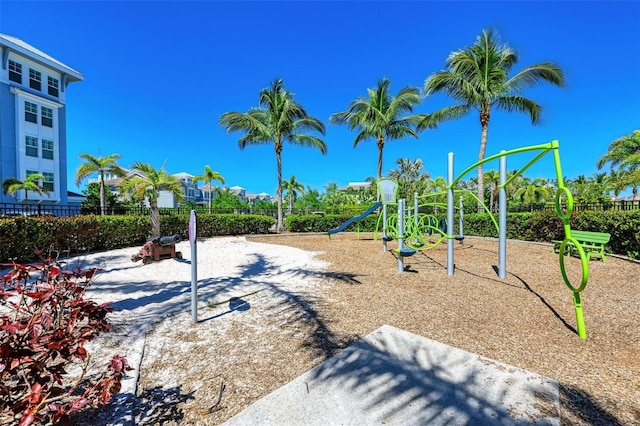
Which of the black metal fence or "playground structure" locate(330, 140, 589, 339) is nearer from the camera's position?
"playground structure" locate(330, 140, 589, 339)


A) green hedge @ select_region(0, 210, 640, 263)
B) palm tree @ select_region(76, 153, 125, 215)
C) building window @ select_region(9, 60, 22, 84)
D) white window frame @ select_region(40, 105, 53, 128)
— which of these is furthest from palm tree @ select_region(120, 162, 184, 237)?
building window @ select_region(9, 60, 22, 84)

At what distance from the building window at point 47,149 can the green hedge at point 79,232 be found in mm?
15694

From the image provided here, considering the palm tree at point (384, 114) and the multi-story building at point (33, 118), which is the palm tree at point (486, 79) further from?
the multi-story building at point (33, 118)

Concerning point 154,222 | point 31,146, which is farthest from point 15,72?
point 154,222

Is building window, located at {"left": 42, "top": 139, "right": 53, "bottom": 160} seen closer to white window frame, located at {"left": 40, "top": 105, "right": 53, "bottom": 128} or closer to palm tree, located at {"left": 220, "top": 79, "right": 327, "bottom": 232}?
white window frame, located at {"left": 40, "top": 105, "right": 53, "bottom": 128}

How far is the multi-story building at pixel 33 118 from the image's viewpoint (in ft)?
63.0

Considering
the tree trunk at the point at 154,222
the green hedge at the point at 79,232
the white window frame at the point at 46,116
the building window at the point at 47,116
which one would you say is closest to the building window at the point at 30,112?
the white window frame at the point at 46,116

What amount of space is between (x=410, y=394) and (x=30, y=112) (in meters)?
28.9

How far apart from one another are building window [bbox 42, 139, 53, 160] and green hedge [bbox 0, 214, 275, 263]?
1569 cm

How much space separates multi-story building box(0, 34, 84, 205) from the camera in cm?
1919

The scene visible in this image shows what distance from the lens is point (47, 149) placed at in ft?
70.9

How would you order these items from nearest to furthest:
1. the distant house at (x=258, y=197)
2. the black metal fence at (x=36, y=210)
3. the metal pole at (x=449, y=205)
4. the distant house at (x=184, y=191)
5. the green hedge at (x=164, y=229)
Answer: the metal pole at (x=449, y=205), the green hedge at (x=164, y=229), the black metal fence at (x=36, y=210), the distant house at (x=184, y=191), the distant house at (x=258, y=197)

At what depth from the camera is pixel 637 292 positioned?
5.13 metres

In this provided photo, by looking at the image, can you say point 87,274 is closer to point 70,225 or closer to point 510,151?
point 510,151
